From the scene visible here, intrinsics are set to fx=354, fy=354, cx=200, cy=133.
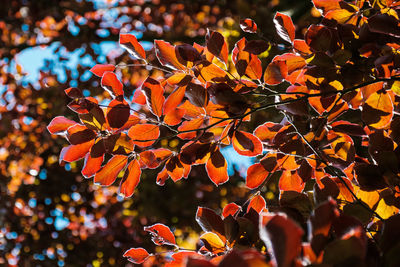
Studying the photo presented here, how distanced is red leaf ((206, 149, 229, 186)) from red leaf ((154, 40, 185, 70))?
0.28 metres

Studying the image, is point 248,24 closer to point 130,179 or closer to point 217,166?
point 217,166

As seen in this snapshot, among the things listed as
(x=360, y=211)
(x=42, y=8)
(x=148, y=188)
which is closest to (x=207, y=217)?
(x=360, y=211)

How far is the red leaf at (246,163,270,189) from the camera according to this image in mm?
1076

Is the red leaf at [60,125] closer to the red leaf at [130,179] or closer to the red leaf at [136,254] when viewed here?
the red leaf at [130,179]

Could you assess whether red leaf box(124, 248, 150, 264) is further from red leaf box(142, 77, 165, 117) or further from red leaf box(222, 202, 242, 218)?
red leaf box(142, 77, 165, 117)

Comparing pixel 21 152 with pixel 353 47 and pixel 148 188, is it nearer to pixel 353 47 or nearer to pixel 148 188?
pixel 148 188

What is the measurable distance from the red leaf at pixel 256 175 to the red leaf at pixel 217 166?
0.24 ft

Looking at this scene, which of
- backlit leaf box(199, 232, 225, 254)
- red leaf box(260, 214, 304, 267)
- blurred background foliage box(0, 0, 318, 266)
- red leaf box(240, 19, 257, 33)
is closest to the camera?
red leaf box(260, 214, 304, 267)

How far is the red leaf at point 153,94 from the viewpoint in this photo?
94 centimetres

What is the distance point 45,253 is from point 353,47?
455 centimetres

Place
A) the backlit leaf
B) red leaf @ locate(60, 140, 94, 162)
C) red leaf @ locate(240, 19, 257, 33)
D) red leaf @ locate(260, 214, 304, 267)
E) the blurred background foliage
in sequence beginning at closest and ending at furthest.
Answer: red leaf @ locate(260, 214, 304, 267), the backlit leaf, red leaf @ locate(60, 140, 94, 162), red leaf @ locate(240, 19, 257, 33), the blurred background foliage

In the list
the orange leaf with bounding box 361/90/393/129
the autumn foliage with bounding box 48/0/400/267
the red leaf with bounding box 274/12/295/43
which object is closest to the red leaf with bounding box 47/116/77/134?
the autumn foliage with bounding box 48/0/400/267

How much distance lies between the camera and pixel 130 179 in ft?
→ 3.27

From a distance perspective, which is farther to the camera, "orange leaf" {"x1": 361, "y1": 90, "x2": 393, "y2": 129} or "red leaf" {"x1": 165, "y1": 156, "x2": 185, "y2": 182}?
"red leaf" {"x1": 165, "y1": 156, "x2": 185, "y2": 182}
